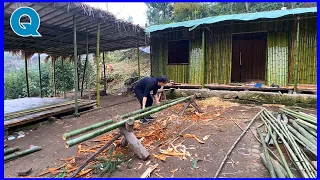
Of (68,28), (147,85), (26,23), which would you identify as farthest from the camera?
(68,28)

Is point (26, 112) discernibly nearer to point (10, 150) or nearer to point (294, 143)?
point (10, 150)

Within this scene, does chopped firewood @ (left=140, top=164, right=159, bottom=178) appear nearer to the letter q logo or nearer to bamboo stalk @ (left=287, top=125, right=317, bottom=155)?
bamboo stalk @ (left=287, top=125, right=317, bottom=155)

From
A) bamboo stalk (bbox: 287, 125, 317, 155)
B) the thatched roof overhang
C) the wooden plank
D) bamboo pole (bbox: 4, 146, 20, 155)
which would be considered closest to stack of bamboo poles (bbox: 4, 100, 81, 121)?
the wooden plank

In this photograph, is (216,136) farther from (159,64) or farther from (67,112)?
(159,64)

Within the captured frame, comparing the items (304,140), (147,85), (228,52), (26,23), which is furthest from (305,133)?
(26,23)

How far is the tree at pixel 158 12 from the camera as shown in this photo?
75.0ft

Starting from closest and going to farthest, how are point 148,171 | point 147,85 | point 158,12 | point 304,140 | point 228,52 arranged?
point 148,171 → point 304,140 → point 147,85 → point 228,52 → point 158,12

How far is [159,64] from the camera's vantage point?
1184 centimetres

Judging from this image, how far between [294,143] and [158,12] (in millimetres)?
20943

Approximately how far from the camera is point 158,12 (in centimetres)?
2322

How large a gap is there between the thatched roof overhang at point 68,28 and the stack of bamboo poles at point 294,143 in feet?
17.9

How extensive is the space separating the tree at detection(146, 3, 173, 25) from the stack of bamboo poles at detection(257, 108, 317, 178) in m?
18.5

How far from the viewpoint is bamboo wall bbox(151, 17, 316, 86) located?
29.6ft

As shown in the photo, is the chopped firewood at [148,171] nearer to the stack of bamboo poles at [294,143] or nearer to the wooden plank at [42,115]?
the stack of bamboo poles at [294,143]
